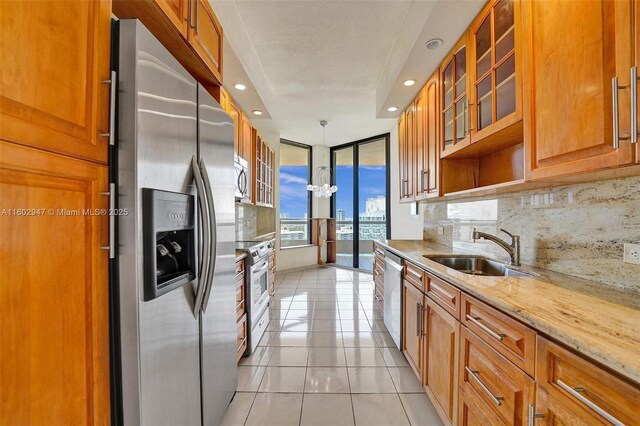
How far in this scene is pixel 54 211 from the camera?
0.69 m

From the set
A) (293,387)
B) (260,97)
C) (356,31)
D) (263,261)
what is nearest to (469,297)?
(293,387)

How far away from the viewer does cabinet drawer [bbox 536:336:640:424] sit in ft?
2.03

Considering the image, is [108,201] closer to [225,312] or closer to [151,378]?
[151,378]

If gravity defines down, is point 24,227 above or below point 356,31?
below

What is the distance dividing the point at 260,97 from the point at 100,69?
2.45 meters

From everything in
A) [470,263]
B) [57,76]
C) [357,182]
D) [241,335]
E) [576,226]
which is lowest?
[241,335]

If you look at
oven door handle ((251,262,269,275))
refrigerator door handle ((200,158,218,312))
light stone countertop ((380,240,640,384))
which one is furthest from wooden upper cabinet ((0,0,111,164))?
oven door handle ((251,262,269,275))

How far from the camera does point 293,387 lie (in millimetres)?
1967

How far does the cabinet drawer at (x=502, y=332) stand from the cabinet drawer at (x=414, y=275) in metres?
0.57

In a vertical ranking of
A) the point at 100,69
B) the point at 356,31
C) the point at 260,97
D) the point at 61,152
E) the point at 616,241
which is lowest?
the point at 616,241

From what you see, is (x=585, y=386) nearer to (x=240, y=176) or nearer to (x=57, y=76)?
(x=57, y=76)

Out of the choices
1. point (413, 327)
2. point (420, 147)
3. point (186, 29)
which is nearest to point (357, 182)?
point (420, 147)

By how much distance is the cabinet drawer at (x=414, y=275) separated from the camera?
6.12 feet

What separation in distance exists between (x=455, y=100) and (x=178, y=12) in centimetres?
199
